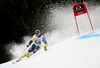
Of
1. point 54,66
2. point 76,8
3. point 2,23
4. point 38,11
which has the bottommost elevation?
point 54,66

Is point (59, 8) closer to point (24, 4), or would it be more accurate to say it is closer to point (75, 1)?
point (75, 1)

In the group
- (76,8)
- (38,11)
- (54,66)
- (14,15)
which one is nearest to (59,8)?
(38,11)

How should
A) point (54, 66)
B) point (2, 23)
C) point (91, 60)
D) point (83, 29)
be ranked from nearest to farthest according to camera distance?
1. point (91, 60)
2. point (54, 66)
3. point (83, 29)
4. point (2, 23)

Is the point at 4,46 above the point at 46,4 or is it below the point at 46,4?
below

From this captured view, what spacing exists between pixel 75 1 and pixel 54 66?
2122 cm

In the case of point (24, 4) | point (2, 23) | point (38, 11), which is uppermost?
point (24, 4)

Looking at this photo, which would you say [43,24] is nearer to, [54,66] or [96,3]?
[96,3]

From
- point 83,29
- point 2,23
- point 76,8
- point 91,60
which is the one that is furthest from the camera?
point 2,23

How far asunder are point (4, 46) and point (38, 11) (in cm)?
739

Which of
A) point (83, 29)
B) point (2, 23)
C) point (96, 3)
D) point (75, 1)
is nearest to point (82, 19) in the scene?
point (83, 29)

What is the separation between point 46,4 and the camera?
856 inches

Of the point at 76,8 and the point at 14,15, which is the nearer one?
the point at 76,8

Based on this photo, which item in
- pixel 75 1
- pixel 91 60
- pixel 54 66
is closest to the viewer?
pixel 91 60

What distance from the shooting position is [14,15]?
65.0 feet
